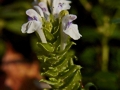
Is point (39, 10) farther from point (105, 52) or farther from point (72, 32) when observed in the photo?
point (105, 52)

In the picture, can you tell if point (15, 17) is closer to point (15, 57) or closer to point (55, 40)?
point (15, 57)

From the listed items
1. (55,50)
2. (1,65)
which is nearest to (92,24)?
(1,65)

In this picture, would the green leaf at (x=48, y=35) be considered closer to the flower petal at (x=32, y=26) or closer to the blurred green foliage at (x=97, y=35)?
the flower petal at (x=32, y=26)

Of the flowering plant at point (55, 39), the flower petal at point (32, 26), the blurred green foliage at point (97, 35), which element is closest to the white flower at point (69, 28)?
the flowering plant at point (55, 39)

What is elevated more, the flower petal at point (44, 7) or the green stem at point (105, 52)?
the green stem at point (105, 52)

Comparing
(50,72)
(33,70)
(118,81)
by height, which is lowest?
(50,72)

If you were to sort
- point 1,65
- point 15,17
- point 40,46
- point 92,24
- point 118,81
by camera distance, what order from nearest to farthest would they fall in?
point 40,46, point 118,81, point 92,24, point 15,17, point 1,65

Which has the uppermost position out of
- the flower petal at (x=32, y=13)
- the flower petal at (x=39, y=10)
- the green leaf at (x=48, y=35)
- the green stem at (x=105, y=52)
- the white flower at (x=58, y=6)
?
the green stem at (x=105, y=52)

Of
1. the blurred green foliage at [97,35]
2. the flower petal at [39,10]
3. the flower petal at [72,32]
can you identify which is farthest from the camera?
the blurred green foliage at [97,35]
